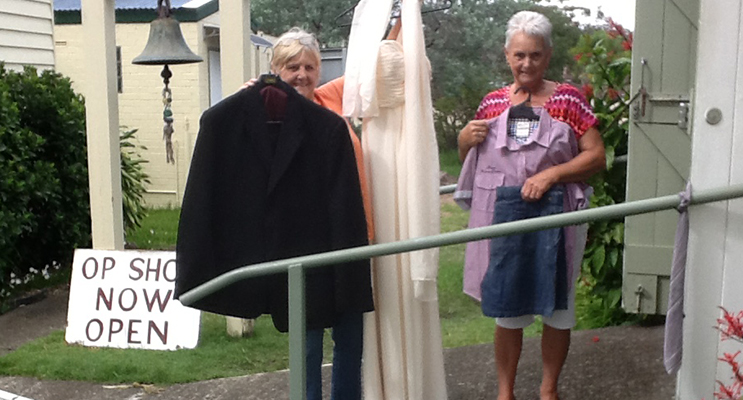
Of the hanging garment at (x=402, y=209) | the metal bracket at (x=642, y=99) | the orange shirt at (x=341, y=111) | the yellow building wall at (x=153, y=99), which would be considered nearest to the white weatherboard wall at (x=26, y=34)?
the yellow building wall at (x=153, y=99)

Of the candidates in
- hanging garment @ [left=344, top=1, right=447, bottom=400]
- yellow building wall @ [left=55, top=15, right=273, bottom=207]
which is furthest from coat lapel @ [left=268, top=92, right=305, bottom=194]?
yellow building wall @ [left=55, top=15, right=273, bottom=207]

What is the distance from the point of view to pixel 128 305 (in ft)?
15.4

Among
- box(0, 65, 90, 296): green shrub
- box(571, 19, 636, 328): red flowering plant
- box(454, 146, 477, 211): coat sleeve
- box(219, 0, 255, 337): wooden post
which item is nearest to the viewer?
box(454, 146, 477, 211): coat sleeve

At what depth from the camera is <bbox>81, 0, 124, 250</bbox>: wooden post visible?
4734 mm

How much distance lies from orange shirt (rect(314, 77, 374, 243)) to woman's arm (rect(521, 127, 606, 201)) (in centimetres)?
53

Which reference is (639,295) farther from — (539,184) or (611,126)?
(539,184)

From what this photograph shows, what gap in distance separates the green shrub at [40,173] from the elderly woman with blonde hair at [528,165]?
160 inches

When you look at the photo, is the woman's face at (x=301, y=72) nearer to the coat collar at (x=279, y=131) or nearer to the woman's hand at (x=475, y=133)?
the coat collar at (x=279, y=131)

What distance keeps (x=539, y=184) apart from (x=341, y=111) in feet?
2.46

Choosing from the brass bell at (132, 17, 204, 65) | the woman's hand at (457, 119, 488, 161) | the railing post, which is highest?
the brass bell at (132, 17, 204, 65)

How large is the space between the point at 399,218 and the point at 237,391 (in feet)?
5.16

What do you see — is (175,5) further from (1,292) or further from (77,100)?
(1,292)

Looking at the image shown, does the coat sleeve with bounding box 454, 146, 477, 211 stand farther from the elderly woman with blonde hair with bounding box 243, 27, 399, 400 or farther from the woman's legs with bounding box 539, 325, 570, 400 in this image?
the woman's legs with bounding box 539, 325, 570, 400

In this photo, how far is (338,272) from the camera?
104 inches
